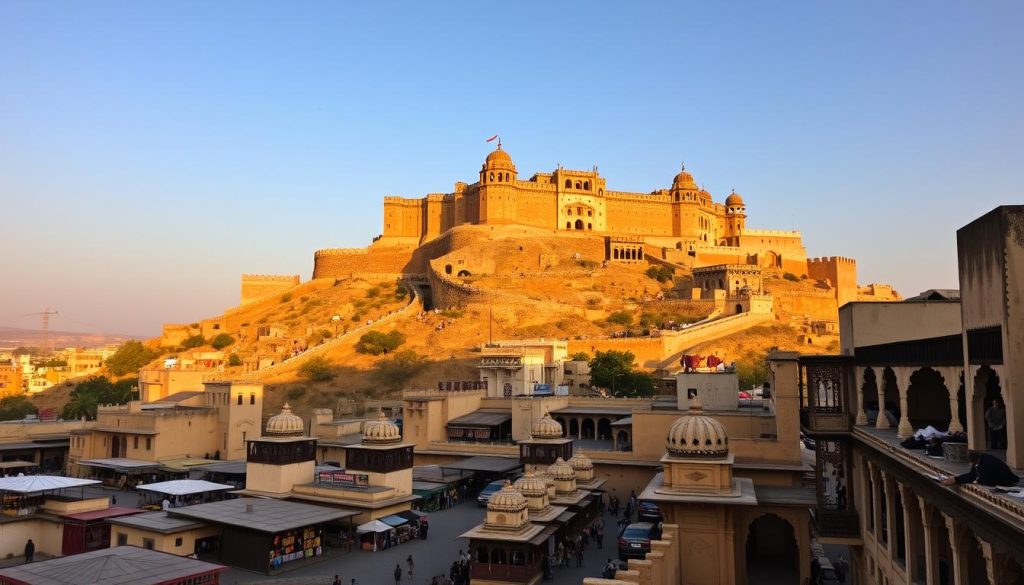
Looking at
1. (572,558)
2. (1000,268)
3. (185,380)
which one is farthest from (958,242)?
(185,380)

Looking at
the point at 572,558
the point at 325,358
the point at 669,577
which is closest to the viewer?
the point at 669,577

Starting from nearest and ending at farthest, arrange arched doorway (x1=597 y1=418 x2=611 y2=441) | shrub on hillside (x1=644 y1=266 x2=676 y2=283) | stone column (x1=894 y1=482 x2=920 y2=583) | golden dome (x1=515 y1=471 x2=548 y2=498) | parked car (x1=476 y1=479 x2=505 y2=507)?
stone column (x1=894 y1=482 x2=920 y2=583)
golden dome (x1=515 y1=471 x2=548 y2=498)
parked car (x1=476 y1=479 x2=505 y2=507)
arched doorway (x1=597 y1=418 x2=611 y2=441)
shrub on hillside (x1=644 y1=266 x2=676 y2=283)

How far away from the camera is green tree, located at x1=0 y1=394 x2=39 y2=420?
5366 cm

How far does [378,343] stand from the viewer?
60594mm

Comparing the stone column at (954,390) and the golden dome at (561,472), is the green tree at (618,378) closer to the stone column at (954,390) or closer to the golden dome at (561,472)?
the golden dome at (561,472)

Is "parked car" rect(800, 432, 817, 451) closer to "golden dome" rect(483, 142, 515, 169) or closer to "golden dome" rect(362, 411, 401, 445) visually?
"golden dome" rect(362, 411, 401, 445)

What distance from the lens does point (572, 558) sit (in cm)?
2191

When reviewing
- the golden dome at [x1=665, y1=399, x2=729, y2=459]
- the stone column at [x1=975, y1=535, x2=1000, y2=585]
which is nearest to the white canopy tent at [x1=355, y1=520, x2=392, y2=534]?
the golden dome at [x1=665, y1=399, x2=729, y2=459]

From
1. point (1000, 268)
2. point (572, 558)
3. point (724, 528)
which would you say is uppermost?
point (1000, 268)

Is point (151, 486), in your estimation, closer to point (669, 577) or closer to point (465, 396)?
point (465, 396)

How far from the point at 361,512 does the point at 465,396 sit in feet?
45.8

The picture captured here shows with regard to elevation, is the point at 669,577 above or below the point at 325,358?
below

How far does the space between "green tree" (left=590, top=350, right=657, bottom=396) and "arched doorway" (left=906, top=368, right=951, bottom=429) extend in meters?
30.2

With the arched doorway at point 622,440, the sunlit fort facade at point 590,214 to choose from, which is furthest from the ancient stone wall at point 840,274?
the arched doorway at point 622,440
